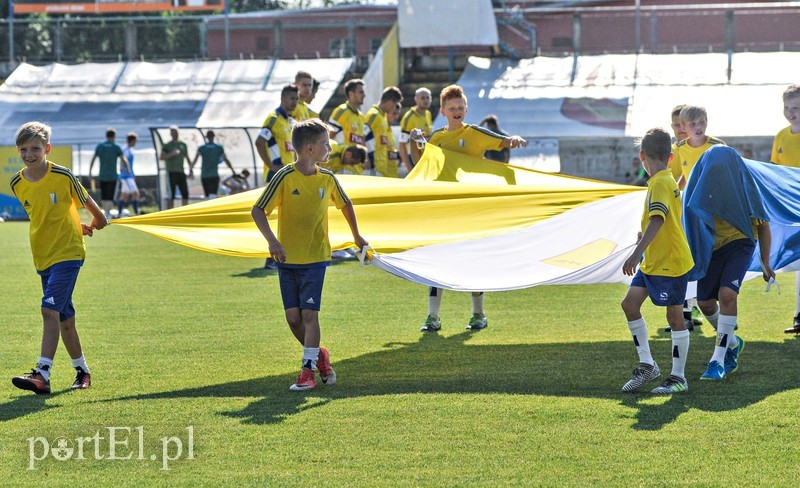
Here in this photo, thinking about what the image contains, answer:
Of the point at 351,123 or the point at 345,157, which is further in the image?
the point at 351,123

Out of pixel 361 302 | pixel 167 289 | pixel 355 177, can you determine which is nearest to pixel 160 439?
pixel 355 177

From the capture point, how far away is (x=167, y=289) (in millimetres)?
11484

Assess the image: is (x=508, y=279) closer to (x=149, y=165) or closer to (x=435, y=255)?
(x=435, y=255)

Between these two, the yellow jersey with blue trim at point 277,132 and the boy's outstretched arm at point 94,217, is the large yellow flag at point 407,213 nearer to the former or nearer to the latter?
the boy's outstretched arm at point 94,217

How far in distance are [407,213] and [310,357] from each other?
1880mm

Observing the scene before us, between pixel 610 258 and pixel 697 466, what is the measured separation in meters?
3.05

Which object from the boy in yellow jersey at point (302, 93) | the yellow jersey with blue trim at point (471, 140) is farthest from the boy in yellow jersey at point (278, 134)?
the yellow jersey with blue trim at point (471, 140)

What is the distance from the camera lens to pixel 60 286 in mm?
6648

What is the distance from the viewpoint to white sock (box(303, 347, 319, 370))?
6594mm

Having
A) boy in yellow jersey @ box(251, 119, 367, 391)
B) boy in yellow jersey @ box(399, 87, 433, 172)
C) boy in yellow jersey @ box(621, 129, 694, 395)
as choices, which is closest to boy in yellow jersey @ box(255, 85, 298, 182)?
boy in yellow jersey @ box(399, 87, 433, 172)

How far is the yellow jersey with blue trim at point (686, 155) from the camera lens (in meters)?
7.83

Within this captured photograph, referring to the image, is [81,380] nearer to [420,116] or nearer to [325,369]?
[325,369]

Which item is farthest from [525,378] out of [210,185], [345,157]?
[210,185]

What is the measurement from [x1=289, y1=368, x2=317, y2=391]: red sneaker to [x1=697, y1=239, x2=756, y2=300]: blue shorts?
2.42m
